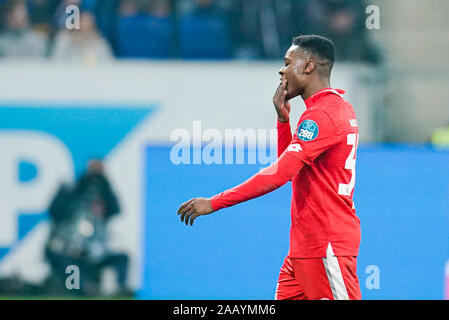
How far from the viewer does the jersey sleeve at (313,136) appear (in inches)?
189

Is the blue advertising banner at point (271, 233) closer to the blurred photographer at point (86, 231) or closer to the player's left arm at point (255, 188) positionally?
the blurred photographer at point (86, 231)

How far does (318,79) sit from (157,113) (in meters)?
4.95

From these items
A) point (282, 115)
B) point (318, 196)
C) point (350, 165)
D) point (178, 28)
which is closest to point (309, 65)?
point (282, 115)

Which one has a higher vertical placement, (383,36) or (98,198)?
(383,36)

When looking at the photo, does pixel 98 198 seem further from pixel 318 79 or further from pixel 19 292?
pixel 318 79

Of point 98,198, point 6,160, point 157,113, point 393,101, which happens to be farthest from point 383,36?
point 6,160

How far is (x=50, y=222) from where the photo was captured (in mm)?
9484

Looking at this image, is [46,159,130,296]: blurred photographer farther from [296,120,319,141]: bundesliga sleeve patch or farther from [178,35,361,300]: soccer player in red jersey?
[296,120,319,141]: bundesliga sleeve patch

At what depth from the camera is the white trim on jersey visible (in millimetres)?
4855

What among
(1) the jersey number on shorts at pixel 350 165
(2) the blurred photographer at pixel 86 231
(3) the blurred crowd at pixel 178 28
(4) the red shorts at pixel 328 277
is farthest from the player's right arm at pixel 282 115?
(3) the blurred crowd at pixel 178 28

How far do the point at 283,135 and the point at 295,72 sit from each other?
1.49ft

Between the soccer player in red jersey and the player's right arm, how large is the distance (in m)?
0.16
